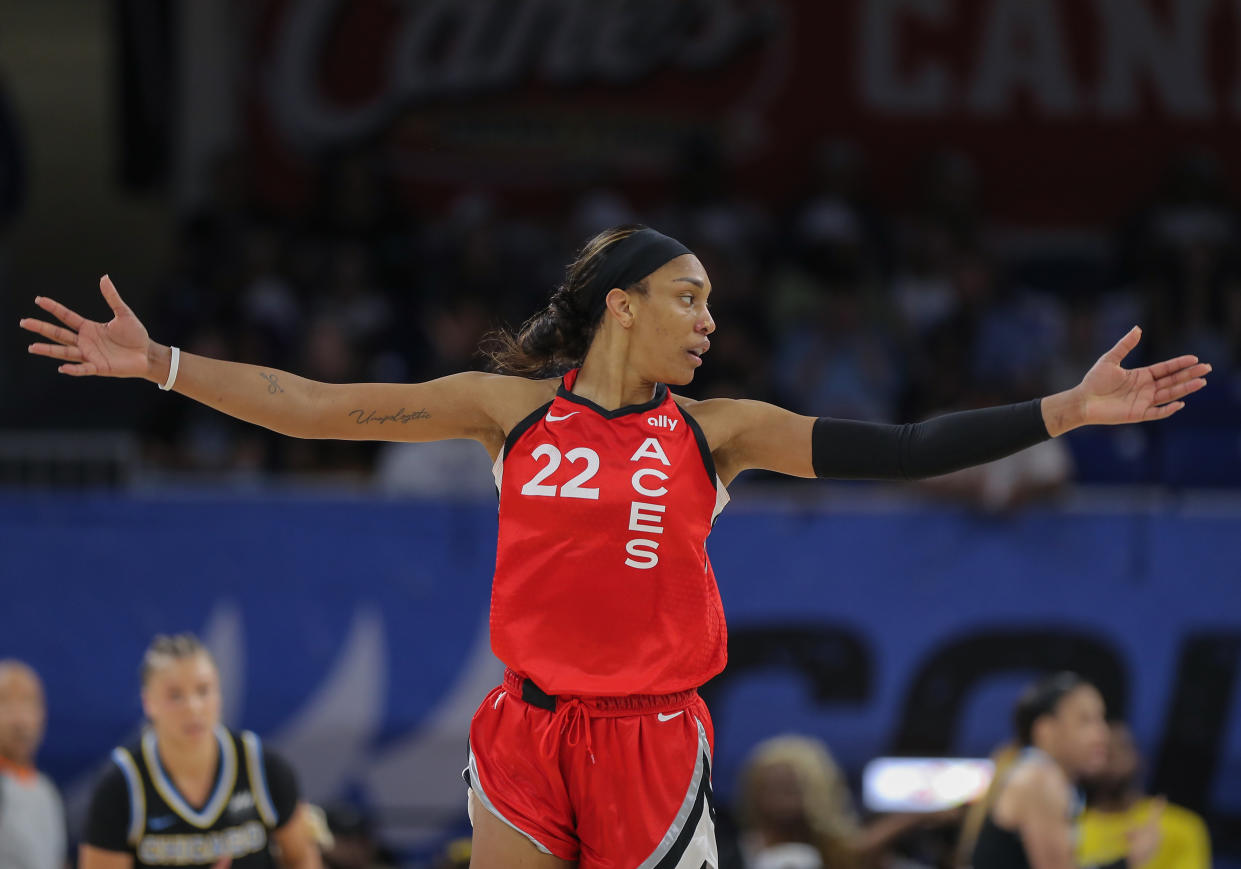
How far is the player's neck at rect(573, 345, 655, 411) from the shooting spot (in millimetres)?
4457

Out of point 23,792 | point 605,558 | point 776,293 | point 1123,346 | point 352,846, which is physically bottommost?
point 352,846

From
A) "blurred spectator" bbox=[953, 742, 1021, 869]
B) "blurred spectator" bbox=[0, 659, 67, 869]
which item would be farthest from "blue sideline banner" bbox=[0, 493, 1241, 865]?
"blurred spectator" bbox=[953, 742, 1021, 869]

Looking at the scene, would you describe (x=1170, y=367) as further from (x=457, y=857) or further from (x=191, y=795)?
(x=457, y=857)

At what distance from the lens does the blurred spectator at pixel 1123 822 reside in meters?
A: 8.22

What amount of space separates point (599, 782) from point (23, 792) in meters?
4.25

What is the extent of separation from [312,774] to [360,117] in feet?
21.9

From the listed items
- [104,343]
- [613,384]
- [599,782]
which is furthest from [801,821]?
[104,343]

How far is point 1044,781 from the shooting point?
6586 millimetres

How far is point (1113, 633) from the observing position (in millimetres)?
8836

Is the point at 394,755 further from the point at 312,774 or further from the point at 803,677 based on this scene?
the point at 803,677

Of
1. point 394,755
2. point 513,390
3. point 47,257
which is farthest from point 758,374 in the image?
point 47,257

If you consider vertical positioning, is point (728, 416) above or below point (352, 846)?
above

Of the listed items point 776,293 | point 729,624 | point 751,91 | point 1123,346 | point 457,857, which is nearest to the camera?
point 1123,346

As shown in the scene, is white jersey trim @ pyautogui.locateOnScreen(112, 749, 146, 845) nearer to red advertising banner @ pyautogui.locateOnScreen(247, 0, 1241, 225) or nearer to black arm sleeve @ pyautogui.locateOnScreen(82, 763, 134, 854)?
black arm sleeve @ pyautogui.locateOnScreen(82, 763, 134, 854)
